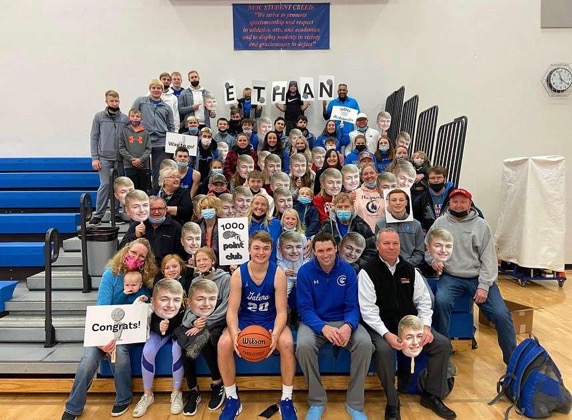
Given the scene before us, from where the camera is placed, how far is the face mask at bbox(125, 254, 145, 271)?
310 centimetres

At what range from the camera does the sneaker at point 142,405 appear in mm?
2936

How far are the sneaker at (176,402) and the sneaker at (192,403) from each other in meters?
0.04

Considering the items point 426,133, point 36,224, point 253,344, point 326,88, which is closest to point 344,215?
point 253,344

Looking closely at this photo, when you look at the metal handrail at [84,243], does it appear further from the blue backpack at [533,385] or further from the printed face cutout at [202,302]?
the blue backpack at [533,385]

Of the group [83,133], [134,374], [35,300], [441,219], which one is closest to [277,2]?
[83,133]

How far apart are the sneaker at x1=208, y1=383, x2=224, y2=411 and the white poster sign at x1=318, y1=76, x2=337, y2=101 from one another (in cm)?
563

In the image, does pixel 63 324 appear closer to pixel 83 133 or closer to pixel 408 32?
pixel 83 133

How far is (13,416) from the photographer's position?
9.64ft

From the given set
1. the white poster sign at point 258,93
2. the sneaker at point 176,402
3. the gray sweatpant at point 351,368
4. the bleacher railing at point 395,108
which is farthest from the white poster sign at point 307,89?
the sneaker at point 176,402

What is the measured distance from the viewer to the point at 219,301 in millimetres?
3203

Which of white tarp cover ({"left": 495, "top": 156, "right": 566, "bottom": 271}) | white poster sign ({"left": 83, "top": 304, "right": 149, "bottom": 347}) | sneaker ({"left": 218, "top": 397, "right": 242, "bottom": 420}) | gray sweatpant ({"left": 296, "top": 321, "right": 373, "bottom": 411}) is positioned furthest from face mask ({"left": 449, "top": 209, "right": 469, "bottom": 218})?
white tarp cover ({"left": 495, "top": 156, "right": 566, "bottom": 271})

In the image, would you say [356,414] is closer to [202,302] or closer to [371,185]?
[202,302]

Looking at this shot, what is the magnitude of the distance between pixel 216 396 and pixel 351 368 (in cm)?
99

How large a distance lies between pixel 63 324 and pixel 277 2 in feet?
22.2
